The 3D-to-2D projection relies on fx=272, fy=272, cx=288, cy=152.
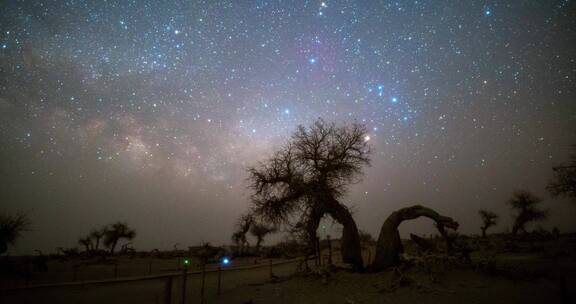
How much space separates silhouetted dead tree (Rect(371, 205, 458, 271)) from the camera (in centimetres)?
1459

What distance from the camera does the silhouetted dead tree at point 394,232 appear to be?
14.6 meters

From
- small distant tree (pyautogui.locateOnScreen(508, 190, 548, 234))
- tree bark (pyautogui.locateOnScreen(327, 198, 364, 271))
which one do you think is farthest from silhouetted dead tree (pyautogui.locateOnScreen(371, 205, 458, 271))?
small distant tree (pyautogui.locateOnScreen(508, 190, 548, 234))

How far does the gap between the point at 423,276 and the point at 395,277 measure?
1.27 metres

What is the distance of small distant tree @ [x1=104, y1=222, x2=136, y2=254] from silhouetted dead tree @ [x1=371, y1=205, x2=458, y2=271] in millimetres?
60549

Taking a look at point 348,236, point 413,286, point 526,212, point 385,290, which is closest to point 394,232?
point 348,236

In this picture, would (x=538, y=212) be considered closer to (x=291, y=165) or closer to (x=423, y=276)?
(x=423, y=276)

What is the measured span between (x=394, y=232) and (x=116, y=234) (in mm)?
62154

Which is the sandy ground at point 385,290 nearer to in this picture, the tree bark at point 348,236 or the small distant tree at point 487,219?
the tree bark at point 348,236

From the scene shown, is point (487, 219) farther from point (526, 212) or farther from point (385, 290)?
point (385, 290)

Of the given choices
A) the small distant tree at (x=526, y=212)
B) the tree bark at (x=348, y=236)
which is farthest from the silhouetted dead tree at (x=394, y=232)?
the small distant tree at (x=526, y=212)

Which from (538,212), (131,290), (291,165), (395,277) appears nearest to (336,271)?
(395,277)

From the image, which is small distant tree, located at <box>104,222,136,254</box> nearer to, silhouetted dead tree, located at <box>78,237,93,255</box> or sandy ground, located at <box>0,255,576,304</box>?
silhouetted dead tree, located at <box>78,237,93,255</box>

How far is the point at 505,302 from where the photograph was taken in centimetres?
957

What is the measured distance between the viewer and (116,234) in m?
58.3
